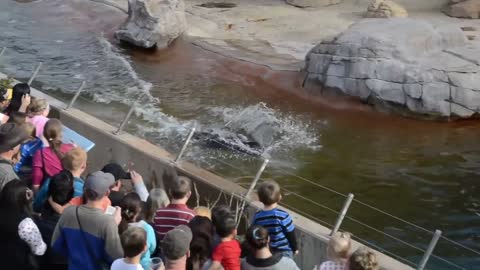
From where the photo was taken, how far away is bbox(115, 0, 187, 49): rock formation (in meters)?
16.6

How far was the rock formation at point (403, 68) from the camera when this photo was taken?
490 inches

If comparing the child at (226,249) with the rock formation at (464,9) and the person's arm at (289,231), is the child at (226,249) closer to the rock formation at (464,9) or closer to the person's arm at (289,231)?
the person's arm at (289,231)

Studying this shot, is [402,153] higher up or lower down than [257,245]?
lower down

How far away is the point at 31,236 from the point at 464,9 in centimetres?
1441

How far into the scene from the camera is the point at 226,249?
4520 millimetres

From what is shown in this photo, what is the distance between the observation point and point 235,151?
1118 cm

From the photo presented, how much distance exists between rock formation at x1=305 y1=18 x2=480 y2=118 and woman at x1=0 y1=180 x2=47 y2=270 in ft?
29.4

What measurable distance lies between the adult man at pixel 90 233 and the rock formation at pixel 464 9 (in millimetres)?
14114

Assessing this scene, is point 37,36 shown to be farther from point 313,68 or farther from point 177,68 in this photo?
point 313,68

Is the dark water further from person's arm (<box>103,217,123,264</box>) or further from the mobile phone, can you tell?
person's arm (<box>103,217,123,264</box>)

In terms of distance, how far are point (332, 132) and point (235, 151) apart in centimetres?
181

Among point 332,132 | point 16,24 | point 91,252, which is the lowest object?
point 16,24

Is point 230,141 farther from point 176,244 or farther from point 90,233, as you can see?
point 176,244

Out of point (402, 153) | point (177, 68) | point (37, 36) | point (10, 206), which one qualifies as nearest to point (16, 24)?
point (37, 36)
